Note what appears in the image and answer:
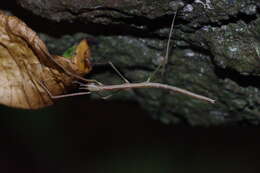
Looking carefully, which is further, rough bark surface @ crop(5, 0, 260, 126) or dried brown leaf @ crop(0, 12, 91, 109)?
dried brown leaf @ crop(0, 12, 91, 109)

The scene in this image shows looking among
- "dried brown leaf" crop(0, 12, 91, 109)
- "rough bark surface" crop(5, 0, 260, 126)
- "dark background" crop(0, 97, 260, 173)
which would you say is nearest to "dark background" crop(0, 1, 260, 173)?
"dark background" crop(0, 97, 260, 173)

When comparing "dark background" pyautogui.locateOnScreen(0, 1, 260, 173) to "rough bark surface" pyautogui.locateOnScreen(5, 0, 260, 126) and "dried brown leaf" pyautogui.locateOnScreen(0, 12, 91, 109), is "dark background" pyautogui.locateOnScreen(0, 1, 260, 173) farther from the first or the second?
"dried brown leaf" pyautogui.locateOnScreen(0, 12, 91, 109)

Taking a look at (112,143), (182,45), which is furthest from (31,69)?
(112,143)

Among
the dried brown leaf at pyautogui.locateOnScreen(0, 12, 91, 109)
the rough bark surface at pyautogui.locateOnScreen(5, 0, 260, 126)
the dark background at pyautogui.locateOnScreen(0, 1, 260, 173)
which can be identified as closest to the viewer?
the rough bark surface at pyautogui.locateOnScreen(5, 0, 260, 126)

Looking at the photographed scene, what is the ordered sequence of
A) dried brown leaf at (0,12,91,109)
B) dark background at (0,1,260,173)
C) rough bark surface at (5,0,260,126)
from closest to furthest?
rough bark surface at (5,0,260,126) < dried brown leaf at (0,12,91,109) < dark background at (0,1,260,173)

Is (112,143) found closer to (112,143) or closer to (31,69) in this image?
(112,143)

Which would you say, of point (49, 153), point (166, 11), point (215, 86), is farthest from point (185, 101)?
point (49, 153)
